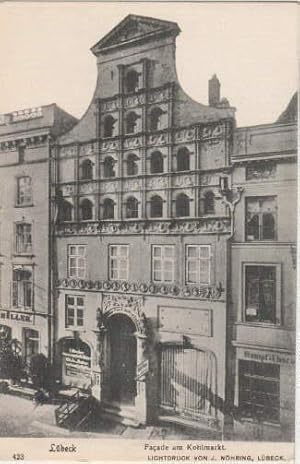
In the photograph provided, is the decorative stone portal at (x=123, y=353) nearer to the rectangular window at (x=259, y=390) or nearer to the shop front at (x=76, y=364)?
the shop front at (x=76, y=364)

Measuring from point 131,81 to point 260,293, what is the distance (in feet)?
10.1

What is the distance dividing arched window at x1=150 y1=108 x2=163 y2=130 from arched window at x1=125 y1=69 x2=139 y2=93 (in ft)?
1.27

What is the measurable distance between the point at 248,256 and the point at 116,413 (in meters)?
2.60

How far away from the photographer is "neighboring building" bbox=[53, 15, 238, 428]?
4.68 metres

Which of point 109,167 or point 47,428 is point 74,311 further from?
point 109,167

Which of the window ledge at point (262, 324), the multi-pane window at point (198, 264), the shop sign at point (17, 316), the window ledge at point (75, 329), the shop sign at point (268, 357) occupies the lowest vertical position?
the shop sign at point (268, 357)

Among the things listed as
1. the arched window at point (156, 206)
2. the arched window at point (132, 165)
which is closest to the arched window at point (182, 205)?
the arched window at point (156, 206)

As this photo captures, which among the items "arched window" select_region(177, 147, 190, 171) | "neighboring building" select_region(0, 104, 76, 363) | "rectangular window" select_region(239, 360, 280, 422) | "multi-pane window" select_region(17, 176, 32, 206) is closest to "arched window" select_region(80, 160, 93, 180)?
"neighboring building" select_region(0, 104, 76, 363)

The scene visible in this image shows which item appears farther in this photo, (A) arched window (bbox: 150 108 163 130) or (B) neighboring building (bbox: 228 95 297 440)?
(A) arched window (bbox: 150 108 163 130)

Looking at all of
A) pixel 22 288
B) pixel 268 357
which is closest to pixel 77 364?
pixel 22 288

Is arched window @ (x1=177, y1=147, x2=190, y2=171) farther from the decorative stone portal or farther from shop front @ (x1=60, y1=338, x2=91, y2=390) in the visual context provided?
shop front @ (x1=60, y1=338, x2=91, y2=390)

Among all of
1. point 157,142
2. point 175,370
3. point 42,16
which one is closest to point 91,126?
point 157,142

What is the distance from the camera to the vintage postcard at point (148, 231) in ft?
14.5

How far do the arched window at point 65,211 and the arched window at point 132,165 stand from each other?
0.95 m
